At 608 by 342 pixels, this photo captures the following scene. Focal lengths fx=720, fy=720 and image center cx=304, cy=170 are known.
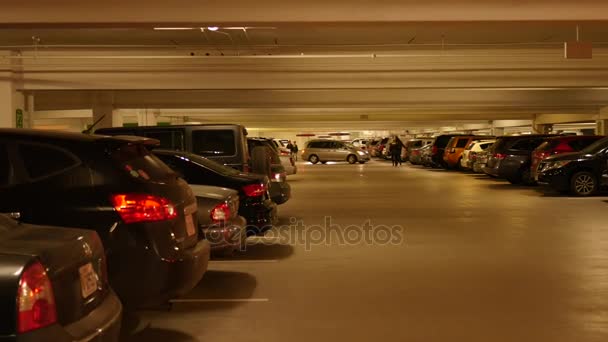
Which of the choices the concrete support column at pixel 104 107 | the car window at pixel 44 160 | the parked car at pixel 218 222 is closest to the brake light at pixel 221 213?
the parked car at pixel 218 222

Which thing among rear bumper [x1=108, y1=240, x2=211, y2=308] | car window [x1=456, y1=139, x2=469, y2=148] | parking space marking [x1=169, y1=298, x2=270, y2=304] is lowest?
parking space marking [x1=169, y1=298, x2=270, y2=304]

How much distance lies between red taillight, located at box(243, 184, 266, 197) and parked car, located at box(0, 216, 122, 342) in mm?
5492

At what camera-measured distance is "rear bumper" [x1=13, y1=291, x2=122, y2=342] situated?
11.9ft

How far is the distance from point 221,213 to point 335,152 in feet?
130

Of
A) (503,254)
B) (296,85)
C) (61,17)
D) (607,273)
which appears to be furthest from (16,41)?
(607,273)

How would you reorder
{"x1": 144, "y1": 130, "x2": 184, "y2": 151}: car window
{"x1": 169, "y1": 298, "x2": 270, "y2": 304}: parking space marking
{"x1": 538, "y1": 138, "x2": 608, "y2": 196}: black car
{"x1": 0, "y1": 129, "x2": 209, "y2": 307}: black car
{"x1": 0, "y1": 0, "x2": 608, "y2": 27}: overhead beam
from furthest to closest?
{"x1": 538, "y1": 138, "x2": 608, "y2": 196}: black car, {"x1": 0, "y1": 0, "x2": 608, "y2": 27}: overhead beam, {"x1": 144, "y1": 130, "x2": 184, "y2": 151}: car window, {"x1": 169, "y1": 298, "x2": 270, "y2": 304}: parking space marking, {"x1": 0, "y1": 129, "x2": 209, "y2": 307}: black car

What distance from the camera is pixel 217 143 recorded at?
1241cm

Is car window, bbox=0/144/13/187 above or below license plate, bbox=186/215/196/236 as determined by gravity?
above

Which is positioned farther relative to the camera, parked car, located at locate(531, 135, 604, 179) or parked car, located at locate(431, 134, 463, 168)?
parked car, located at locate(431, 134, 463, 168)

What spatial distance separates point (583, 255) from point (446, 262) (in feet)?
6.96

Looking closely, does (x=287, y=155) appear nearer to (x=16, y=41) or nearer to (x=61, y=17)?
(x=16, y=41)

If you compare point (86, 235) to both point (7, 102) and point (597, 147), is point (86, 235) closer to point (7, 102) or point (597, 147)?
point (597, 147)

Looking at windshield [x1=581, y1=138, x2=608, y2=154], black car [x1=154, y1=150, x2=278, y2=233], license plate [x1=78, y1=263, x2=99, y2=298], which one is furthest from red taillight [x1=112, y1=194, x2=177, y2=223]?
windshield [x1=581, y1=138, x2=608, y2=154]

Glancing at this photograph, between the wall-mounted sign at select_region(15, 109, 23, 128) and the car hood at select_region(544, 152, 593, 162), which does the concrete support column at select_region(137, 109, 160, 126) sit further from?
the car hood at select_region(544, 152, 593, 162)
